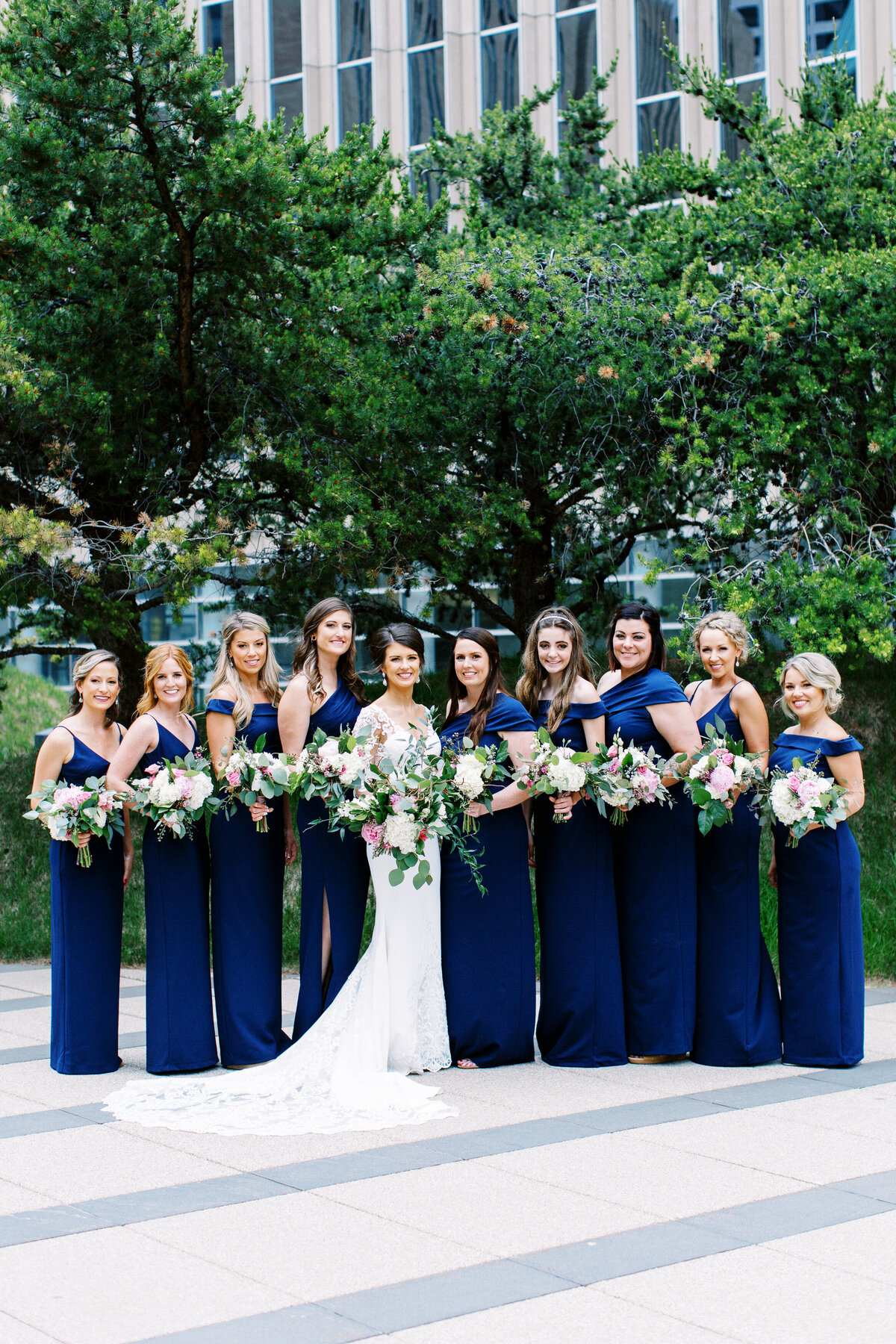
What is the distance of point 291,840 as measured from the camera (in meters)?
7.36

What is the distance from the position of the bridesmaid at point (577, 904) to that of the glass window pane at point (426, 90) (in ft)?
73.9

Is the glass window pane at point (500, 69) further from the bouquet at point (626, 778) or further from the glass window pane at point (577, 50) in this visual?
the bouquet at point (626, 778)

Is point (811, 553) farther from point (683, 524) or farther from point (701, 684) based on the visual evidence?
point (701, 684)

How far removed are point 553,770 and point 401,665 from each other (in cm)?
94

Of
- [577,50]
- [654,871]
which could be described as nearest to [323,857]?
[654,871]

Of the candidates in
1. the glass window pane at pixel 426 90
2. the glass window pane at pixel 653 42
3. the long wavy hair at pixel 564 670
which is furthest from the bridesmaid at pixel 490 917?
the glass window pane at pixel 426 90

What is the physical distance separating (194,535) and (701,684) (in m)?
6.37

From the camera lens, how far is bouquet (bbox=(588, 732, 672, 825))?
6668mm

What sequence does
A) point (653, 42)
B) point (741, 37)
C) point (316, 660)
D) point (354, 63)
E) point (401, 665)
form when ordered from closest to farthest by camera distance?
point (401, 665) → point (316, 660) → point (741, 37) → point (653, 42) → point (354, 63)

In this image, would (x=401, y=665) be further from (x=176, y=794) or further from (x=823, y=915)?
(x=823, y=915)

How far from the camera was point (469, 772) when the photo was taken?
6609 millimetres

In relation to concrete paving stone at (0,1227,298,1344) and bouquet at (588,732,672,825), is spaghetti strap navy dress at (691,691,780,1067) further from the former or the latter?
concrete paving stone at (0,1227,298,1344)

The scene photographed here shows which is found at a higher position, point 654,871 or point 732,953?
point 654,871

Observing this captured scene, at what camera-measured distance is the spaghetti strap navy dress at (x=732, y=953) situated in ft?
22.9
